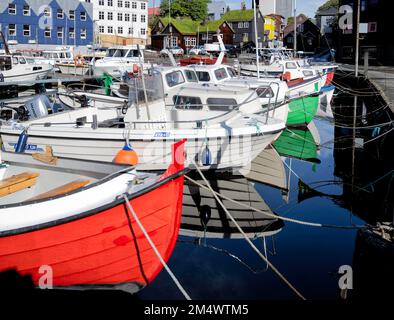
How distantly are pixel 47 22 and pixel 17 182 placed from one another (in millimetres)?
50964

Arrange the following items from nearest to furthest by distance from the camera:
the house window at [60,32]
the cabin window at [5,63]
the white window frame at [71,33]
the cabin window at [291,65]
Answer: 1. the cabin window at [291,65]
2. the cabin window at [5,63]
3. the house window at [60,32]
4. the white window frame at [71,33]

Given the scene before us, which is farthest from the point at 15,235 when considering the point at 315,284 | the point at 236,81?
the point at 236,81

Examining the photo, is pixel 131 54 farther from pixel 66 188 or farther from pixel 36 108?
pixel 66 188

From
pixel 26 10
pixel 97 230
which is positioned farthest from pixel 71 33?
pixel 97 230

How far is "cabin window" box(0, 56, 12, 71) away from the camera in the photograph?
30703 mm

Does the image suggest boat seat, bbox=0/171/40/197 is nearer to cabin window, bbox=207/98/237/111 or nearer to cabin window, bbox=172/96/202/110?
cabin window, bbox=172/96/202/110

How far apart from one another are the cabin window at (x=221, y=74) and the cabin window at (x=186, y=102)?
303 centimetres

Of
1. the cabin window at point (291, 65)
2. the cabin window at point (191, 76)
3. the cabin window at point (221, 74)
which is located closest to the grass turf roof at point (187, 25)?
the cabin window at point (291, 65)

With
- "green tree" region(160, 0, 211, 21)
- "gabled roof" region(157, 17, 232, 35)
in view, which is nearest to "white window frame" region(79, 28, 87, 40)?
"gabled roof" region(157, 17, 232, 35)

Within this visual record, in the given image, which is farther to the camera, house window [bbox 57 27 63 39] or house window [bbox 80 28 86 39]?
house window [bbox 80 28 86 39]

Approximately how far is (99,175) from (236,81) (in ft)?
37.4

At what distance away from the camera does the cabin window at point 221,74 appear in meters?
17.3

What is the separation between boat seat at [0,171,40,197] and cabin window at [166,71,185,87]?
740cm

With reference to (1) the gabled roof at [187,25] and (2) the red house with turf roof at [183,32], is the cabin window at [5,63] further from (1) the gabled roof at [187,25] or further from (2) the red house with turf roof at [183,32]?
(1) the gabled roof at [187,25]
